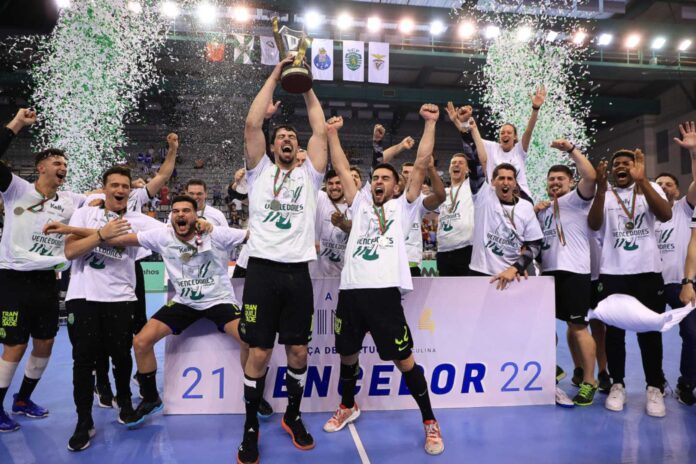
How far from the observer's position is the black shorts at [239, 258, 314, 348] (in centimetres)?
340

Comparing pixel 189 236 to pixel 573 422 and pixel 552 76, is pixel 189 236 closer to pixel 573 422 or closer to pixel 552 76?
pixel 573 422

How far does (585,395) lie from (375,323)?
2.40 meters

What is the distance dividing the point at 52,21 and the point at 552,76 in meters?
23.0

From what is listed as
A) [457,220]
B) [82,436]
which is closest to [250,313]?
[82,436]

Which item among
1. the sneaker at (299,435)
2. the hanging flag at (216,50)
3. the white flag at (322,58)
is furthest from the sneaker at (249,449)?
the hanging flag at (216,50)

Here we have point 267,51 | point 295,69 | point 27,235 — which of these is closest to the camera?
point 295,69

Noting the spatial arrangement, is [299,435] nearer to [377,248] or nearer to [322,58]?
[377,248]

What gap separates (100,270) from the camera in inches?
154

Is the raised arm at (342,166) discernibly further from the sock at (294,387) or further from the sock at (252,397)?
the sock at (252,397)

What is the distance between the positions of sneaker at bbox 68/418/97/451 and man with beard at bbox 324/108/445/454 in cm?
189

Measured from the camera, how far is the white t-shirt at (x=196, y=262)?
13.2 ft

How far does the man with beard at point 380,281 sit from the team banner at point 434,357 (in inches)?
16.4

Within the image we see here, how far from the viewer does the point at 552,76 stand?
71.3ft

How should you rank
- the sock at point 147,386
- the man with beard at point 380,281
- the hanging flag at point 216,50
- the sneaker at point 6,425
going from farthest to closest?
the hanging flag at point 216,50 < the sock at point 147,386 < the sneaker at point 6,425 < the man with beard at point 380,281
